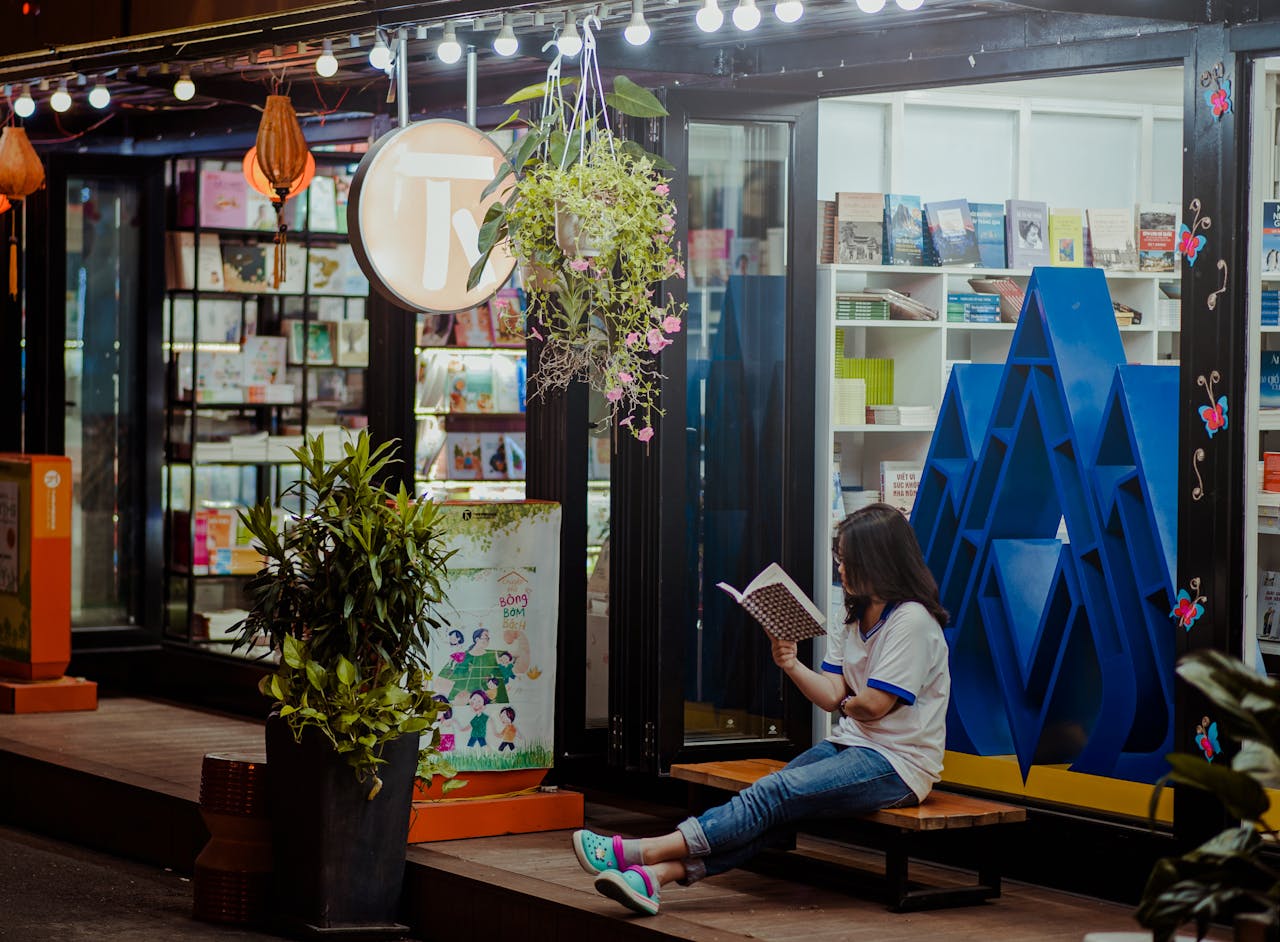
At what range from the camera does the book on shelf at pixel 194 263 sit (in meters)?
10.2

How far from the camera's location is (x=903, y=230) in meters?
8.01

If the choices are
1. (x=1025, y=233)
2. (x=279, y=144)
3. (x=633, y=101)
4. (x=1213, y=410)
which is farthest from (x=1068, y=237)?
(x=279, y=144)

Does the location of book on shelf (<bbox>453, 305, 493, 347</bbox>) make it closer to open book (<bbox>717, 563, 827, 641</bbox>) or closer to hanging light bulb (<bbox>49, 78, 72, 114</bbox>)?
hanging light bulb (<bbox>49, 78, 72, 114</bbox>)

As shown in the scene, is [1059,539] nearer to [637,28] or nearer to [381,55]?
[637,28]

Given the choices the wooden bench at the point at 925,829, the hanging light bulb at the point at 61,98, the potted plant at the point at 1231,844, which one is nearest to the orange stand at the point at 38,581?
the hanging light bulb at the point at 61,98

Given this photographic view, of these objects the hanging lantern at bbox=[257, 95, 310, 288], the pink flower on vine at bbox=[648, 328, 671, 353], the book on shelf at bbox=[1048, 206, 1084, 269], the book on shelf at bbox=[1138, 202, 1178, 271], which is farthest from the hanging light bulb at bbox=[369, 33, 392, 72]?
the book on shelf at bbox=[1138, 202, 1178, 271]

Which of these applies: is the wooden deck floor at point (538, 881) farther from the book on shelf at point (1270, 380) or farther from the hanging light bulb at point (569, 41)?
the hanging light bulb at point (569, 41)

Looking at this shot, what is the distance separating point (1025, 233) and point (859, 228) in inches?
35.5

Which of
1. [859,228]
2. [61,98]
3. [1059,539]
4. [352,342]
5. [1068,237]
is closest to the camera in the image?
[1059,539]

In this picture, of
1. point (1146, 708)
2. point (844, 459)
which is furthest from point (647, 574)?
point (1146, 708)

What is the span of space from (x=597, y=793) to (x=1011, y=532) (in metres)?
2.06

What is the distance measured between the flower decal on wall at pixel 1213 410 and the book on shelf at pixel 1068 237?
257 centimetres

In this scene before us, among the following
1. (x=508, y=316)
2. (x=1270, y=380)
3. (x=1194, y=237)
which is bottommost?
(x=1270, y=380)

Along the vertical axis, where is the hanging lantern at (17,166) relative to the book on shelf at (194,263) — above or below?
above
